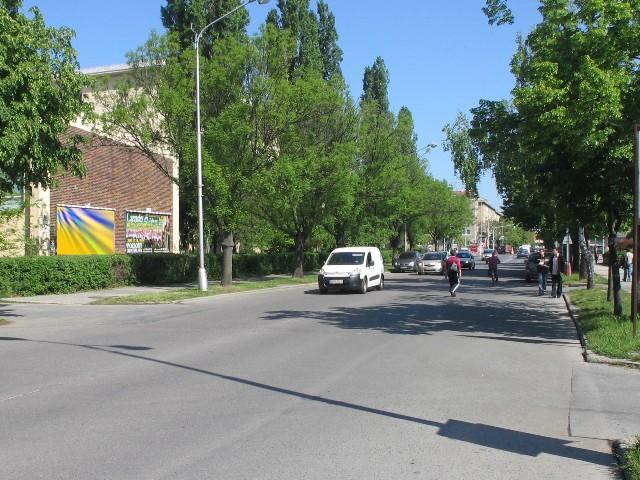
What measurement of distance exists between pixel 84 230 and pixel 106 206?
7.28 ft

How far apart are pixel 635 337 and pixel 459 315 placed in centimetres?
618

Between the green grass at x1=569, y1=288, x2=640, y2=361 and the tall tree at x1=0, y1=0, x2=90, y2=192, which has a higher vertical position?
the tall tree at x1=0, y1=0, x2=90, y2=192

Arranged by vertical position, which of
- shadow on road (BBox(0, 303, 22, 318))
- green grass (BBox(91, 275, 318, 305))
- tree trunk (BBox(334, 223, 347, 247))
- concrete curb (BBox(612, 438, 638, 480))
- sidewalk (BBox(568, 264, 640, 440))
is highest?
tree trunk (BBox(334, 223, 347, 247))

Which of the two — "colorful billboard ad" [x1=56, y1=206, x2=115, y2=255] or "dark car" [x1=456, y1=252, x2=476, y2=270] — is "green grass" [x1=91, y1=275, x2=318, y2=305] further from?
"dark car" [x1=456, y1=252, x2=476, y2=270]

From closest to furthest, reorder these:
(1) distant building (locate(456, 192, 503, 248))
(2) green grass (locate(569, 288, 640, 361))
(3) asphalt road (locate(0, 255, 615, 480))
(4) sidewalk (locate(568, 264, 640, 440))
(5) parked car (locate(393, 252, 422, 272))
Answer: (3) asphalt road (locate(0, 255, 615, 480))
(4) sidewalk (locate(568, 264, 640, 440))
(2) green grass (locate(569, 288, 640, 361))
(5) parked car (locate(393, 252, 422, 272))
(1) distant building (locate(456, 192, 503, 248))

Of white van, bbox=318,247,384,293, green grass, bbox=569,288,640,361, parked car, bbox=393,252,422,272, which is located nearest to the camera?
green grass, bbox=569,288,640,361

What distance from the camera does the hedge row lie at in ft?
74.9

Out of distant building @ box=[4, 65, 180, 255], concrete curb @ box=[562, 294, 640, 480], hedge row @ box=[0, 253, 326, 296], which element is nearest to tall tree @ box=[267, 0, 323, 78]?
distant building @ box=[4, 65, 180, 255]

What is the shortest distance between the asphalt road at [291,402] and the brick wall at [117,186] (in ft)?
57.5

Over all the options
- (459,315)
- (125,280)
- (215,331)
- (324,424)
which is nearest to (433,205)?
(125,280)

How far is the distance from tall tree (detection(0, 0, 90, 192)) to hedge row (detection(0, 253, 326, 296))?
8.19 meters

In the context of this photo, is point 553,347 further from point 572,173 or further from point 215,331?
point 215,331

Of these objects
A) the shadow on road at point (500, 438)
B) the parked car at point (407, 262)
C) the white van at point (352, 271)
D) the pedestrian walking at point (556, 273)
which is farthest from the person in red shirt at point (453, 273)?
the parked car at point (407, 262)

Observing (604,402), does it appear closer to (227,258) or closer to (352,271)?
(352,271)
